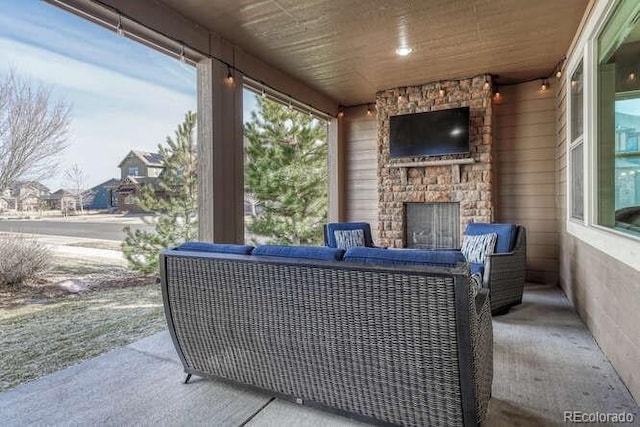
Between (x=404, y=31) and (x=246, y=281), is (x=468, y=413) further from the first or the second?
(x=404, y=31)

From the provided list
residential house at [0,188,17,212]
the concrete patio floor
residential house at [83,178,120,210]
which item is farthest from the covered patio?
residential house at [0,188,17,212]

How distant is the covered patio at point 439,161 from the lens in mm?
2141

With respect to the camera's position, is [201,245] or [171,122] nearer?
[201,245]

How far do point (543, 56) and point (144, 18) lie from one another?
4361 millimetres

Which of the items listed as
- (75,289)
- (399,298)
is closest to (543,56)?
(399,298)

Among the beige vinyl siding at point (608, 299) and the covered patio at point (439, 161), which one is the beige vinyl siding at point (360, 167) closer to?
the covered patio at point (439, 161)

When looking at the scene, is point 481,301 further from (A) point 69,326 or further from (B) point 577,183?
(A) point 69,326

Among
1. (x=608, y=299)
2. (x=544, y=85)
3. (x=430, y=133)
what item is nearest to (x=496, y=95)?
(x=544, y=85)

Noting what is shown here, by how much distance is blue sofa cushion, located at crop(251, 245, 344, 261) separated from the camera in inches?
69.8

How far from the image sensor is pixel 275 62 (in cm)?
454

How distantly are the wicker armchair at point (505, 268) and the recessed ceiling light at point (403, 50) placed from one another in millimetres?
2222

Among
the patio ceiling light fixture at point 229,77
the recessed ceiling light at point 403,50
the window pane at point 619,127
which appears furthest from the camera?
the recessed ceiling light at point 403,50

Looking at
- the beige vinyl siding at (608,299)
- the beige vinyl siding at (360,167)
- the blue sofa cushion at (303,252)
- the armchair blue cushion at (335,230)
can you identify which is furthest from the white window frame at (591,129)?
the beige vinyl siding at (360,167)

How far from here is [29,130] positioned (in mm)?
2627
